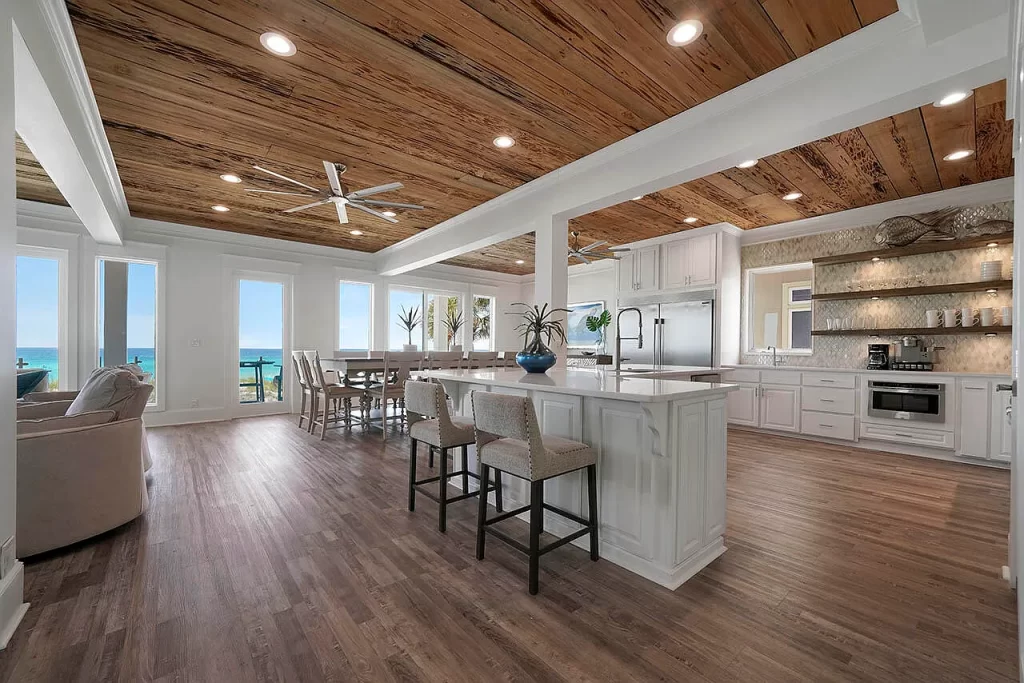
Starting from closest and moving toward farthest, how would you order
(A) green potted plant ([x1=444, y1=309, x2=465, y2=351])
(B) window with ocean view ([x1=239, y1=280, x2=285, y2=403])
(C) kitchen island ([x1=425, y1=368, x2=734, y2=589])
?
(C) kitchen island ([x1=425, y1=368, x2=734, y2=589]) → (B) window with ocean view ([x1=239, y1=280, x2=285, y2=403]) → (A) green potted plant ([x1=444, y1=309, x2=465, y2=351])

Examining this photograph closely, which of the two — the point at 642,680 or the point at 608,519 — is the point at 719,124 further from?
the point at 642,680

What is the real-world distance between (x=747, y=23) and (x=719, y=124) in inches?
28.7

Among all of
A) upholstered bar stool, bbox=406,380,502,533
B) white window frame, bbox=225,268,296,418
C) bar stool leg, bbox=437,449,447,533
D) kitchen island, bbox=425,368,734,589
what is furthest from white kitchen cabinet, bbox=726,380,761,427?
white window frame, bbox=225,268,296,418

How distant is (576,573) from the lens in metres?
2.14

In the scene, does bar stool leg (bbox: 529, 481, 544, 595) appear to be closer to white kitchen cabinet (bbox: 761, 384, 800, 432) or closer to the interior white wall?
white kitchen cabinet (bbox: 761, 384, 800, 432)

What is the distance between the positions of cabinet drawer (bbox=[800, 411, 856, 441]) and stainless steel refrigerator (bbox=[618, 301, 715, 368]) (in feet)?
4.06

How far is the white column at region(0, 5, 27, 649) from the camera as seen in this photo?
1.61m

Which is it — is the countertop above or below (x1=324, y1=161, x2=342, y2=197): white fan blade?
below

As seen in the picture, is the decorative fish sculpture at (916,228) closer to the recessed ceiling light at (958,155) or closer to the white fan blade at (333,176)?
the recessed ceiling light at (958,155)

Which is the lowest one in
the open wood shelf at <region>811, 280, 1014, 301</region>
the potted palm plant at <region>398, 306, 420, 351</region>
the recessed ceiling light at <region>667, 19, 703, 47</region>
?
the potted palm plant at <region>398, 306, 420, 351</region>

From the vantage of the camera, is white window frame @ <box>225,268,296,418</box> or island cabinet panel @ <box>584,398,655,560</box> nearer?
island cabinet panel @ <box>584,398,655,560</box>

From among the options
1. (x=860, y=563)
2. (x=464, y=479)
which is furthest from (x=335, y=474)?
(x=860, y=563)

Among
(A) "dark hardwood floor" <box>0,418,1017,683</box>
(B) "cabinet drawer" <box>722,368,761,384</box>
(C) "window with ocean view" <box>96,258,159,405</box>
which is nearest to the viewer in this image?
(A) "dark hardwood floor" <box>0,418,1017,683</box>

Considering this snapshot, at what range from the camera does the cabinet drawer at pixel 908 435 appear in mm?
4328
